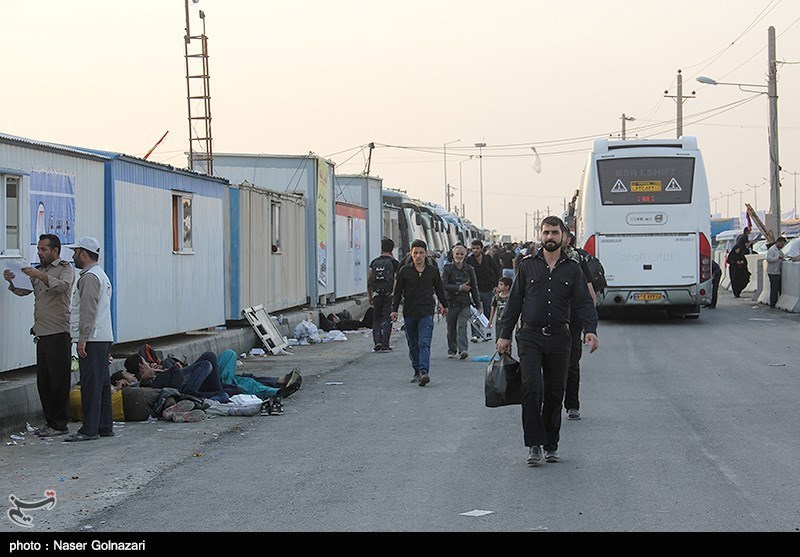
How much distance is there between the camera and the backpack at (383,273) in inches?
786

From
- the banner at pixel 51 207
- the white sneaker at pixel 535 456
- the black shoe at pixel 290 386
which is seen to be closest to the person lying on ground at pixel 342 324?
the black shoe at pixel 290 386

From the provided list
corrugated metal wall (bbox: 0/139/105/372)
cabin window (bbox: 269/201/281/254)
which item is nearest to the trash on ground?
corrugated metal wall (bbox: 0/139/105/372)

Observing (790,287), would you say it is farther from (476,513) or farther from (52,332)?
(476,513)

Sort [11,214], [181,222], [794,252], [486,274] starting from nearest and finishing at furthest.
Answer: [11,214]
[181,222]
[486,274]
[794,252]

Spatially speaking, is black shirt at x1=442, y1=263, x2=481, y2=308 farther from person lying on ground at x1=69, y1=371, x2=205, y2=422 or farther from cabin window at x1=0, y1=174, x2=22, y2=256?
cabin window at x1=0, y1=174, x2=22, y2=256

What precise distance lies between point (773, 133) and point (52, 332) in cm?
3072

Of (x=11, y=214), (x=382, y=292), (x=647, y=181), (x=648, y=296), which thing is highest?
(x=647, y=181)

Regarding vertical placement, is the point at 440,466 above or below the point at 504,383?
below

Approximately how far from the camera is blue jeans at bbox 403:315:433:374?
15086 mm

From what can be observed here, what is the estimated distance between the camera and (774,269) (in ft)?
100

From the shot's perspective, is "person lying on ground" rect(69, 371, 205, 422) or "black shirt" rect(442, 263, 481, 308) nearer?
"person lying on ground" rect(69, 371, 205, 422)

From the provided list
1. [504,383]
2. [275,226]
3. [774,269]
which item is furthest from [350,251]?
[504,383]

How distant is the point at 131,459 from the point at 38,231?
3704mm

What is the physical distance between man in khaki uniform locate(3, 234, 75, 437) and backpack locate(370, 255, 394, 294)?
30.1 feet
